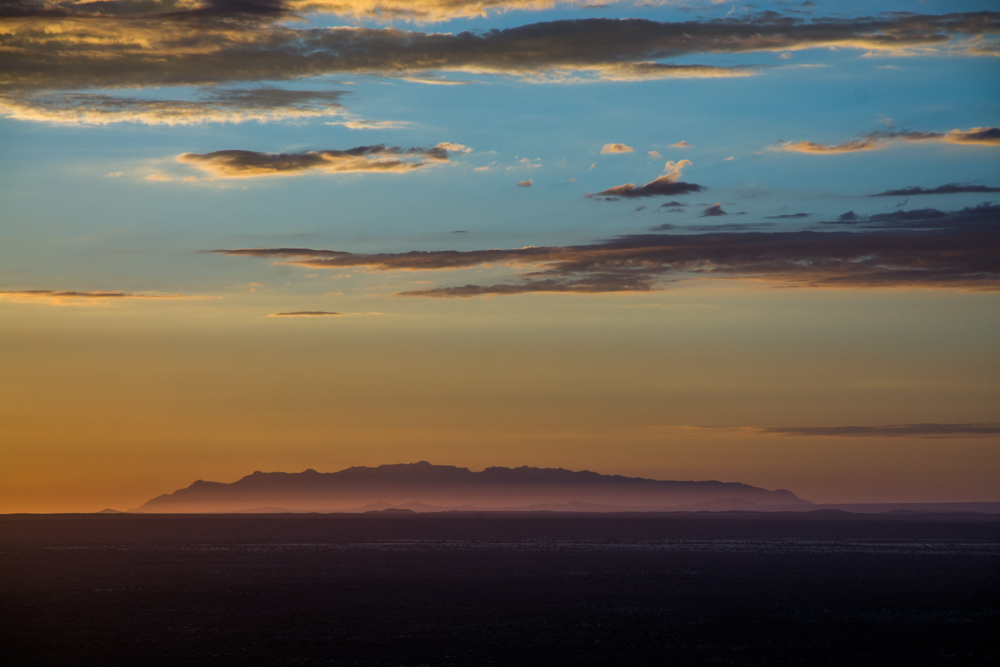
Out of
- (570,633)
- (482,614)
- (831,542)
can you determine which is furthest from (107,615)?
(831,542)

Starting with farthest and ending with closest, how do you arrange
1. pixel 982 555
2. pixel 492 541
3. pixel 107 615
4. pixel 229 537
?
pixel 229 537
pixel 492 541
pixel 982 555
pixel 107 615

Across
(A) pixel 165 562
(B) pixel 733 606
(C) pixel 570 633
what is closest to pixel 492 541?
(A) pixel 165 562

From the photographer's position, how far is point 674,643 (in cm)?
3384

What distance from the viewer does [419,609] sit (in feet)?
137

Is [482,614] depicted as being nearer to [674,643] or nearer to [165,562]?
[674,643]

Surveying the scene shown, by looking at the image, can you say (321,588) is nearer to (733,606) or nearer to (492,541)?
(733,606)

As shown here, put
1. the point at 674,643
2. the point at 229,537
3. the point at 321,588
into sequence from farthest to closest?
the point at 229,537
the point at 321,588
the point at 674,643

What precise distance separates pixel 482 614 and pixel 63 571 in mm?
30877

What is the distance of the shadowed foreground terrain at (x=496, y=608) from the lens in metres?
32.4

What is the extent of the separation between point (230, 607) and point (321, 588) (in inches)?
300

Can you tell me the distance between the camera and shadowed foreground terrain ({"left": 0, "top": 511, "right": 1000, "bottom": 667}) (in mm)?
32375

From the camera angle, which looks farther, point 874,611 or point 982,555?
point 982,555

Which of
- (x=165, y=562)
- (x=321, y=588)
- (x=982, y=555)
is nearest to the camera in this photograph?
(x=321, y=588)

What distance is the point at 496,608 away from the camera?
42.0 metres
